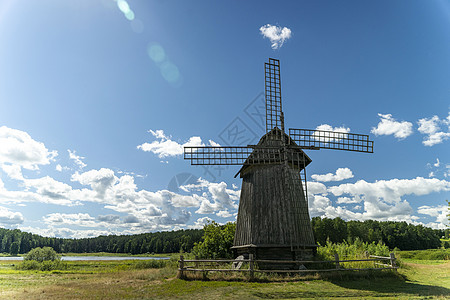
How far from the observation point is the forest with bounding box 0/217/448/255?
62.6m

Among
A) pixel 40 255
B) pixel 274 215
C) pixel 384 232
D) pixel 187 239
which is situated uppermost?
pixel 274 215

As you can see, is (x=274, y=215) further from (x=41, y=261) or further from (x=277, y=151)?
(x=41, y=261)

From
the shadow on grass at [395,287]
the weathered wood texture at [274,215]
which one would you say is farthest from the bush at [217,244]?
the shadow on grass at [395,287]

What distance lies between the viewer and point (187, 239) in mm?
78312

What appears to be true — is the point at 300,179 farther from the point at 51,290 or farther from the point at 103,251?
the point at 103,251

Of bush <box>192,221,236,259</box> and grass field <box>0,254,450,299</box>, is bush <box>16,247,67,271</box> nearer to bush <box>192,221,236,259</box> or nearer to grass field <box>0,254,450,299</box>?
bush <box>192,221,236,259</box>

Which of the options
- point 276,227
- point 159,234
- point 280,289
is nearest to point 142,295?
point 280,289

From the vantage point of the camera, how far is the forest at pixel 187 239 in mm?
62594

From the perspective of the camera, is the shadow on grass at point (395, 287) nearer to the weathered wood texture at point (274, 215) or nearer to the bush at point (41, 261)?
the weathered wood texture at point (274, 215)

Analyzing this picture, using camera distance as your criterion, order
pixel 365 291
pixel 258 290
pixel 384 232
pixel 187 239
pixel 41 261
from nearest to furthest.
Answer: pixel 258 290 → pixel 365 291 → pixel 41 261 → pixel 384 232 → pixel 187 239

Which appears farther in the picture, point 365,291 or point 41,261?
point 41,261

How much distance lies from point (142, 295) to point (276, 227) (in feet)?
28.2

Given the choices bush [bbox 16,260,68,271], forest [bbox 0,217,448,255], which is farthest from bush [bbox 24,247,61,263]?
forest [bbox 0,217,448,255]

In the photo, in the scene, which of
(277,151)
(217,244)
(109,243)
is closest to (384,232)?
(217,244)
